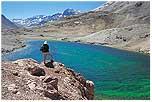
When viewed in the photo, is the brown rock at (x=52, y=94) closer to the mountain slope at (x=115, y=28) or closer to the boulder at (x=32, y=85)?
the boulder at (x=32, y=85)

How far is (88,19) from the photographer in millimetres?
142500

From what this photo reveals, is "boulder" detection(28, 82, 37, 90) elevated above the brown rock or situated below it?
above

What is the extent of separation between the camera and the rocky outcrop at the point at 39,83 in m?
10.8

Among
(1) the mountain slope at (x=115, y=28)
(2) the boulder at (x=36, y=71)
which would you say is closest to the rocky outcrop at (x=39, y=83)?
(2) the boulder at (x=36, y=71)

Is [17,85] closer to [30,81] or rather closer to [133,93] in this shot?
[30,81]

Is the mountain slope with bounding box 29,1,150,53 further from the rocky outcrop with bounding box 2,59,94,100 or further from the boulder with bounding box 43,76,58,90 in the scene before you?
the boulder with bounding box 43,76,58,90

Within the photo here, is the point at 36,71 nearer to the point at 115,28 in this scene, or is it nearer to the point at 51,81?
the point at 51,81

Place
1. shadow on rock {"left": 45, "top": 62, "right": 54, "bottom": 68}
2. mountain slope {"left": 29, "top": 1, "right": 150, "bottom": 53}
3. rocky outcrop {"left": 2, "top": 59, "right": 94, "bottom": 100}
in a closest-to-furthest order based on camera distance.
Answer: rocky outcrop {"left": 2, "top": 59, "right": 94, "bottom": 100}
shadow on rock {"left": 45, "top": 62, "right": 54, "bottom": 68}
mountain slope {"left": 29, "top": 1, "right": 150, "bottom": 53}

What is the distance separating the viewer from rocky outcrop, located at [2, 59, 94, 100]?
10.8 metres

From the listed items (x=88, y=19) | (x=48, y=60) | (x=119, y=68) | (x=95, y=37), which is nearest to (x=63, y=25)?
(x=88, y=19)

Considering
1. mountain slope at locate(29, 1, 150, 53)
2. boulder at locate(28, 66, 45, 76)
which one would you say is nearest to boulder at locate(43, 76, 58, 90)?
boulder at locate(28, 66, 45, 76)

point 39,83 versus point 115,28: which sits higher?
point 39,83

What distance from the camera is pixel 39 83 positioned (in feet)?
39.0

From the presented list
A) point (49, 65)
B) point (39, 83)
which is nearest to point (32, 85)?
point (39, 83)
